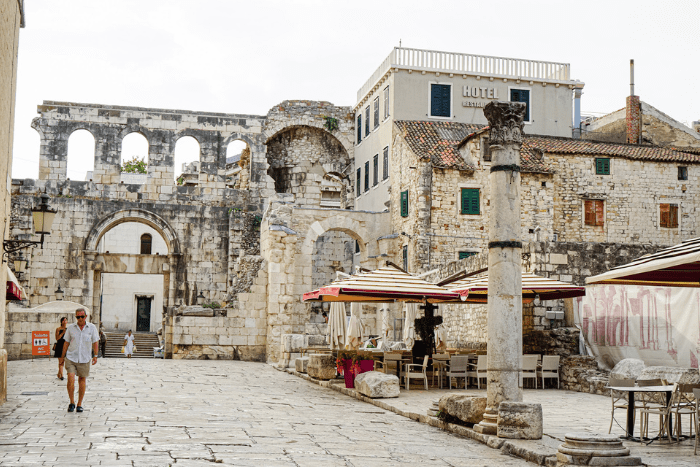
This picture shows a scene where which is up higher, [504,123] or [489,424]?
[504,123]

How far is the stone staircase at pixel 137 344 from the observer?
33906 mm

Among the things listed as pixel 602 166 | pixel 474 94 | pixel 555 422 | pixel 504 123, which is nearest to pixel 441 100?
pixel 474 94

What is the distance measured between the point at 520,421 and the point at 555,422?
1.60 metres

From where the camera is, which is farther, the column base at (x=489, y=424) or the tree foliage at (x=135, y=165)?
the tree foliage at (x=135, y=165)

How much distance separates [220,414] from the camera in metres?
10.1

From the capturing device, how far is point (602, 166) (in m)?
29.0

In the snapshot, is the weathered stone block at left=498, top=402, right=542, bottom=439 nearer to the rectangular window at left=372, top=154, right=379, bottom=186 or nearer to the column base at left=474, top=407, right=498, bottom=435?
the column base at left=474, top=407, right=498, bottom=435

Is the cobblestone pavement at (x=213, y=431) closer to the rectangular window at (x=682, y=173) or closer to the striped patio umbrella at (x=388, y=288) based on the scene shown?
the striped patio umbrella at (x=388, y=288)

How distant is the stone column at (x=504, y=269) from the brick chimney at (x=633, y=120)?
83.9ft

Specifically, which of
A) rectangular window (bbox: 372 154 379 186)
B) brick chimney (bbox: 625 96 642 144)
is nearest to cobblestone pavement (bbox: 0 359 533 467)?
rectangular window (bbox: 372 154 379 186)

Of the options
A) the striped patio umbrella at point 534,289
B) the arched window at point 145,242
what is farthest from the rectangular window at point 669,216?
the arched window at point 145,242

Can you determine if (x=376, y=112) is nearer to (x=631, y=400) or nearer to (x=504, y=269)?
(x=504, y=269)

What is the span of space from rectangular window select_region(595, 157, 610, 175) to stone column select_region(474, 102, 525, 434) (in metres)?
21.1

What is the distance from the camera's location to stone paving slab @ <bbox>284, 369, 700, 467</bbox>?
285 inches
